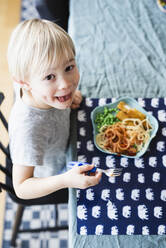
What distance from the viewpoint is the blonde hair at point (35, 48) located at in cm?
70

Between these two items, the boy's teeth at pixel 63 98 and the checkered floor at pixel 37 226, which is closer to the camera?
the boy's teeth at pixel 63 98

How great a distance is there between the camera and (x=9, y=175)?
1.04 meters

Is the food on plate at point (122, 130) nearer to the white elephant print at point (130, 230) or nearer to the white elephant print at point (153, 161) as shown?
the white elephant print at point (153, 161)

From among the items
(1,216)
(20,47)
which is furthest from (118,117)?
(1,216)

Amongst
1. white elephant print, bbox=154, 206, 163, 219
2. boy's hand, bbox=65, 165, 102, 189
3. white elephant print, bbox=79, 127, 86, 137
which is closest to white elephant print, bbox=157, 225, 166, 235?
white elephant print, bbox=154, 206, 163, 219

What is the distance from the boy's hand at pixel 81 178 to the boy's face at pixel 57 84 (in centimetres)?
20

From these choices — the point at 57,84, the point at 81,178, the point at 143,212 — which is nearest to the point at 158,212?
the point at 143,212

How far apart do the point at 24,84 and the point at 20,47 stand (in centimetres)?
11

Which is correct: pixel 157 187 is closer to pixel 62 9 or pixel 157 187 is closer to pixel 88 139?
pixel 88 139

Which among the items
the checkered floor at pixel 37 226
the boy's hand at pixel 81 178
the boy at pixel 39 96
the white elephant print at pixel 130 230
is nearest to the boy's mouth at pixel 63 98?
the boy at pixel 39 96

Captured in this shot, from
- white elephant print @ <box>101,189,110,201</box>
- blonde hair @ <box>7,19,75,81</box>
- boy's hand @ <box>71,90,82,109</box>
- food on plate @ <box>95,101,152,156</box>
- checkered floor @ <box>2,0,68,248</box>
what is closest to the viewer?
blonde hair @ <box>7,19,75,81</box>

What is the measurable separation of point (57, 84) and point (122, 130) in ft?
1.07

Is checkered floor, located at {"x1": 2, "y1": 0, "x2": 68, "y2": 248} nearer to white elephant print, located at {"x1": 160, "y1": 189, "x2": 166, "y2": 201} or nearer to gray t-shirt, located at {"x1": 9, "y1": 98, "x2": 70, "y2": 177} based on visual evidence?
gray t-shirt, located at {"x1": 9, "y1": 98, "x2": 70, "y2": 177}

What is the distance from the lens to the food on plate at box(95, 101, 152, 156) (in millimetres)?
907
